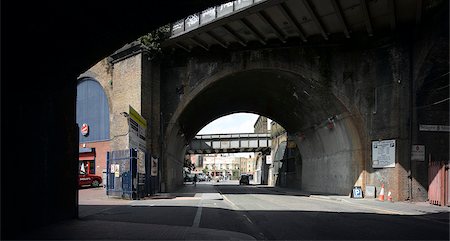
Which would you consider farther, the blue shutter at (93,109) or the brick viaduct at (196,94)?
the blue shutter at (93,109)

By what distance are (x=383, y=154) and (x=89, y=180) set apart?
69.4ft

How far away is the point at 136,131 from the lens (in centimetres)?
2434

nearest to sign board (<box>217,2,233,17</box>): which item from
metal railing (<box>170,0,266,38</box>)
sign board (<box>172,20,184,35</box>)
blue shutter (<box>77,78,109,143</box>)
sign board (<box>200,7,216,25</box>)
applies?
metal railing (<box>170,0,266,38</box>)

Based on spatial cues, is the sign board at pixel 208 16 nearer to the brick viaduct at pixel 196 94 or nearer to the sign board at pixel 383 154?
the brick viaduct at pixel 196 94

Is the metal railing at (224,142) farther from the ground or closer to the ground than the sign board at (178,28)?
closer to the ground

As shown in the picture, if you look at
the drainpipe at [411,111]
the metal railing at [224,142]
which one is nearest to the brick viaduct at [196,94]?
the drainpipe at [411,111]

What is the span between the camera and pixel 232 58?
2977 cm

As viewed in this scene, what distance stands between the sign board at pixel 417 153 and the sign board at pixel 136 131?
47.1ft

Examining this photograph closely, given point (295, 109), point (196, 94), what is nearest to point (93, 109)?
point (196, 94)

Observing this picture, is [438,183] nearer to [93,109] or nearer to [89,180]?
[89,180]

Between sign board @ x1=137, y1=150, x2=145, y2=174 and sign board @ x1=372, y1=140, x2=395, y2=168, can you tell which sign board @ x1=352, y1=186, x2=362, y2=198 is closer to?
sign board @ x1=372, y1=140, x2=395, y2=168

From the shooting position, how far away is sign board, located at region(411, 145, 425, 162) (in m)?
23.5

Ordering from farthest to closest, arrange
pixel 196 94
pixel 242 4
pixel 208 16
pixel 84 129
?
1. pixel 84 129
2. pixel 196 94
3. pixel 208 16
4. pixel 242 4

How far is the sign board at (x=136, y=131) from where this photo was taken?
23.3 meters
